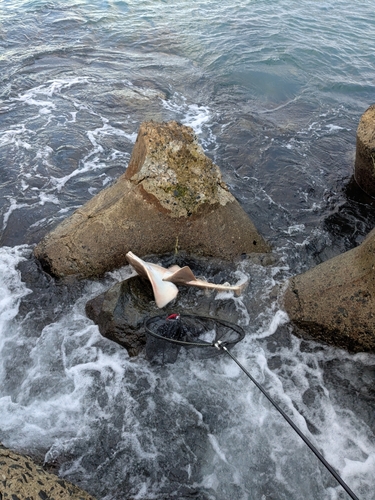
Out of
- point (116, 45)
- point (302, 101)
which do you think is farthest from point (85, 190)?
point (116, 45)

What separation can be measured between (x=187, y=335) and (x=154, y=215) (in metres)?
1.71

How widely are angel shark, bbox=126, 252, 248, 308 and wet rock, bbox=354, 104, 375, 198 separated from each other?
373 centimetres

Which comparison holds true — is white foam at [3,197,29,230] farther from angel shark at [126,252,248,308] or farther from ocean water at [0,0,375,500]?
angel shark at [126,252,248,308]

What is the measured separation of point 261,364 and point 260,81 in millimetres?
9562

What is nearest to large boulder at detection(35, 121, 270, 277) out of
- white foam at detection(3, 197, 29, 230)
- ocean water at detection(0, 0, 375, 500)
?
ocean water at detection(0, 0, 375, 500)

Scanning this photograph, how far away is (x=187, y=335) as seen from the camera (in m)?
4.57

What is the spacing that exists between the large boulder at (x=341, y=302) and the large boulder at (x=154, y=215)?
4.14 feet

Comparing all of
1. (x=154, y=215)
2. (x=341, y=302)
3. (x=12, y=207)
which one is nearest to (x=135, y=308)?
(x=154, y=215)

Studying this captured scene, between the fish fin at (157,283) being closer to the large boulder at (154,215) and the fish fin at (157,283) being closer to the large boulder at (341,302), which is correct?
the large boulder at (154,215)

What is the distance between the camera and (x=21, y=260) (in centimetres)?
584

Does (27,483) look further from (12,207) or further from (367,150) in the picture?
(367,150)

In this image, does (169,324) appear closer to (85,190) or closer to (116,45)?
(85,190)

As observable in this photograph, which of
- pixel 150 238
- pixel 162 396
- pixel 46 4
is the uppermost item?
pixel 46 4

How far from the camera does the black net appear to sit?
443cm
